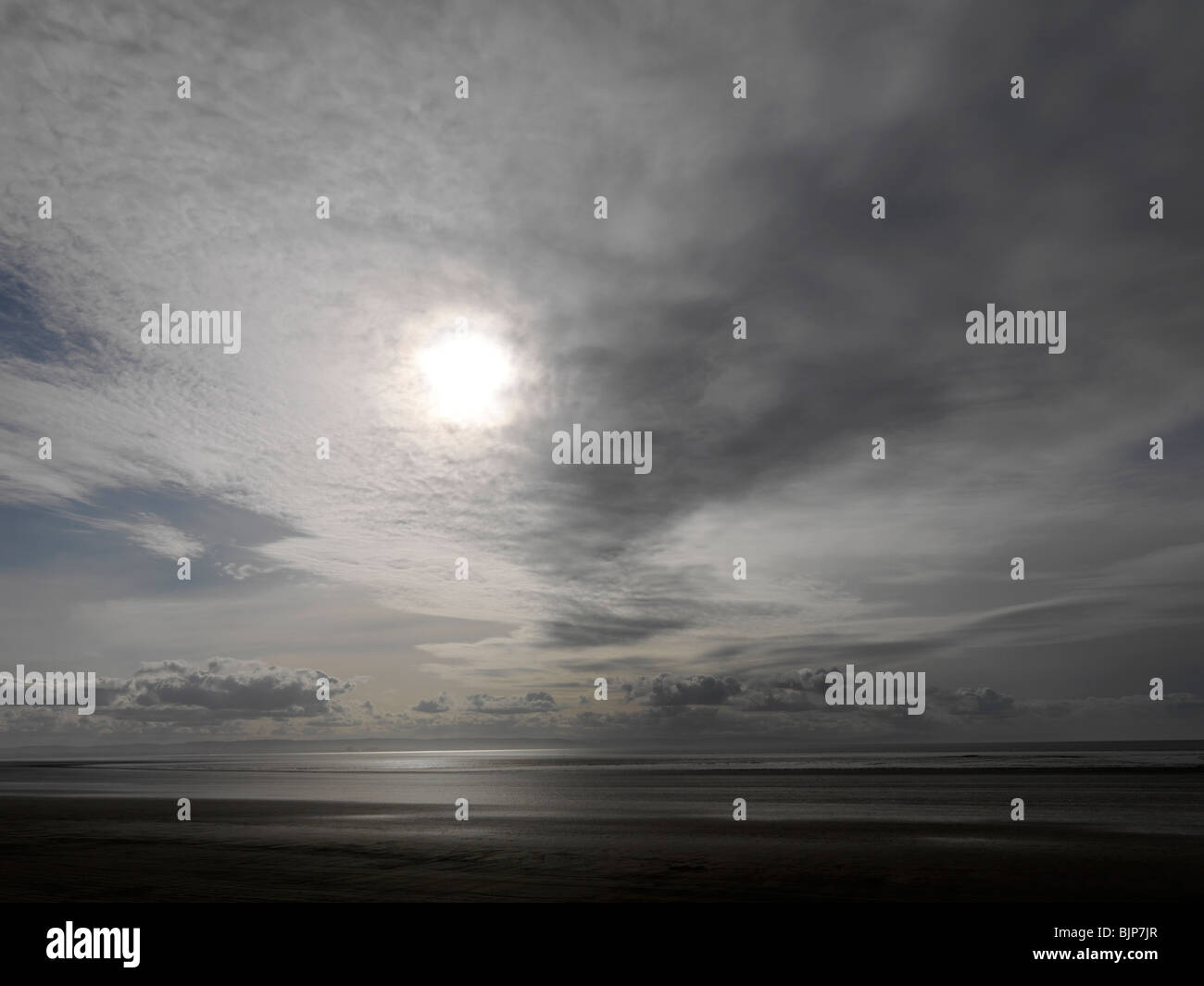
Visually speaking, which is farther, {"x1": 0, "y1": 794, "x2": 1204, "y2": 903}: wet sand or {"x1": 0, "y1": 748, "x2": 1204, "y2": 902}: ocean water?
{"x1": 0, "y1": 748, "x2": 1204, "y2": 902}: ocean water

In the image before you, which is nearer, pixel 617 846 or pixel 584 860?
pixel 584 860

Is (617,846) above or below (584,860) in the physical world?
below

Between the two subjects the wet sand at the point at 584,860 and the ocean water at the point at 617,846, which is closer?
the wet sand at the point at 584,860
